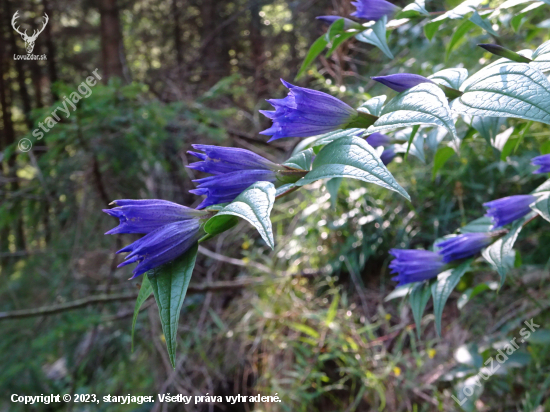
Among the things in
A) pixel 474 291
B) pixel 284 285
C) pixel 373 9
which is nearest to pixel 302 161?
pixel 373 9

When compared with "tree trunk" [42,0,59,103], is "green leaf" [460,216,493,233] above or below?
below

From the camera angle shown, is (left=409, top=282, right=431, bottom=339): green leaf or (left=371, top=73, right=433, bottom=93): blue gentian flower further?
(left=409, top=282, right=431, bottom=339): green leaf

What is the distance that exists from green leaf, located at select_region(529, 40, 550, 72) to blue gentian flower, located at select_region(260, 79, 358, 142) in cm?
27

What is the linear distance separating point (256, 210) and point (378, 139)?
59 centimetres

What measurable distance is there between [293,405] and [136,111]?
2.35 meters

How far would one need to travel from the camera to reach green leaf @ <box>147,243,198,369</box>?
490mm

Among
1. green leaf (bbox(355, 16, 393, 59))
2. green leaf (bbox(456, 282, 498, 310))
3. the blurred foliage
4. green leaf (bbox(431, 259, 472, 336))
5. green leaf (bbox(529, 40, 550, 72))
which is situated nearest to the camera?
green leaf (bbox(529, 40, 550, 72))

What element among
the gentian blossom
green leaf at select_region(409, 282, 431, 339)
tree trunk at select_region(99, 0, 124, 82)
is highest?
tree trunk at select_region(99, 0, 124, 82)

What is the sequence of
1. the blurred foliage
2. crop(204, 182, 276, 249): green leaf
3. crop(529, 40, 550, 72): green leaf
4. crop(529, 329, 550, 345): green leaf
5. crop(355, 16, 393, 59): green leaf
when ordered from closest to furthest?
1. crop(204, 182, 276, 249): green leaf
2. crop(529, 40, 550, 72): green leaf
3. crop(355, 16, 393, 59): green leaf
4. crop(529, 329, 550, 345): green leaf
5. the blurred foliage

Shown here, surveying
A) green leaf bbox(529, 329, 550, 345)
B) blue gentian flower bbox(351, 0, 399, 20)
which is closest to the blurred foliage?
green leaf bbox(529, 329, 550, 345)

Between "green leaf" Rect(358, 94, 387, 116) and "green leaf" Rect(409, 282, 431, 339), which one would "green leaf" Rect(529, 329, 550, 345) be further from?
"green leaf" Rect(358, 94, 387, 116)

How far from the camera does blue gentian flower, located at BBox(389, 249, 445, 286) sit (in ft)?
3.03

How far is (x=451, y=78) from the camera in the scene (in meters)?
0.63

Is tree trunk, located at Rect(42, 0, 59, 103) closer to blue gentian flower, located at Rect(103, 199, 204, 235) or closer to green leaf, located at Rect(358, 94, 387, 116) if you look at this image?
blue gentian flower, located at Rect(103, 199, 204, 235)
